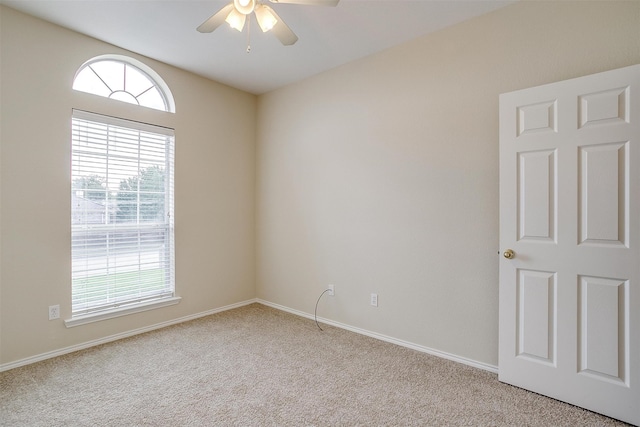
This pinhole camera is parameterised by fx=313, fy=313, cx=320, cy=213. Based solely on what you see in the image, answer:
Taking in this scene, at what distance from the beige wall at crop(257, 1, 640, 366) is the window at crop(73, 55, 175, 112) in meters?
1.38

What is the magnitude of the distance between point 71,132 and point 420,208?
306 cm

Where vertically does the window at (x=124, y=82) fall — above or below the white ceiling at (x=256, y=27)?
below

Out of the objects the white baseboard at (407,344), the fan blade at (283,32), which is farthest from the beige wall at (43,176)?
the fan blade at (283,32)

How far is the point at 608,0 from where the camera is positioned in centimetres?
194

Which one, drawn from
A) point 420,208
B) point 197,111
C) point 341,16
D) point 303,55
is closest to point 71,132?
point 197,111

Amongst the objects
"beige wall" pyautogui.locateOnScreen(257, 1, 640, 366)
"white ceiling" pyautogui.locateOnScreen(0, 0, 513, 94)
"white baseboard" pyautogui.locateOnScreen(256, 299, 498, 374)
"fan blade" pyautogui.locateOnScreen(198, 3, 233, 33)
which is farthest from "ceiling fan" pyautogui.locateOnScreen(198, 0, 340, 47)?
"white baseboard" pyautogui.locateOnScreen(256, 299, 498, 374)

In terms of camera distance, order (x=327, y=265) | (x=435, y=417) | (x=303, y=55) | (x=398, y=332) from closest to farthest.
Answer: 1. (x=435, y=417)
2. (x=398, y=332)
3. (x=303, y=55)
4. (x=327, y=265)

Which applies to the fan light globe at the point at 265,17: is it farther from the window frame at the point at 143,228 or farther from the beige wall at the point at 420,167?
the window frame at the point at 143,228

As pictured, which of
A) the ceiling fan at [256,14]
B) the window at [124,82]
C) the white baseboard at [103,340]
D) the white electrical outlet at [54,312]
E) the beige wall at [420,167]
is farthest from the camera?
the window at [124,82]

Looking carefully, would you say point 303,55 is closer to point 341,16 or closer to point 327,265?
point 341,16

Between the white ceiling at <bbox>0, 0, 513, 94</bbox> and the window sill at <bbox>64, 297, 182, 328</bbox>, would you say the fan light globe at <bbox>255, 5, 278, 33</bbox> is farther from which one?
the window sill at <bbox>64, 297, 182, 328</bbox>

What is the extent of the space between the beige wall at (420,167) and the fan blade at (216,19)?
1.59 metres

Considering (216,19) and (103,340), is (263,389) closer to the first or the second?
(103,340)

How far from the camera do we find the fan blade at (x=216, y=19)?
1.83 meters
